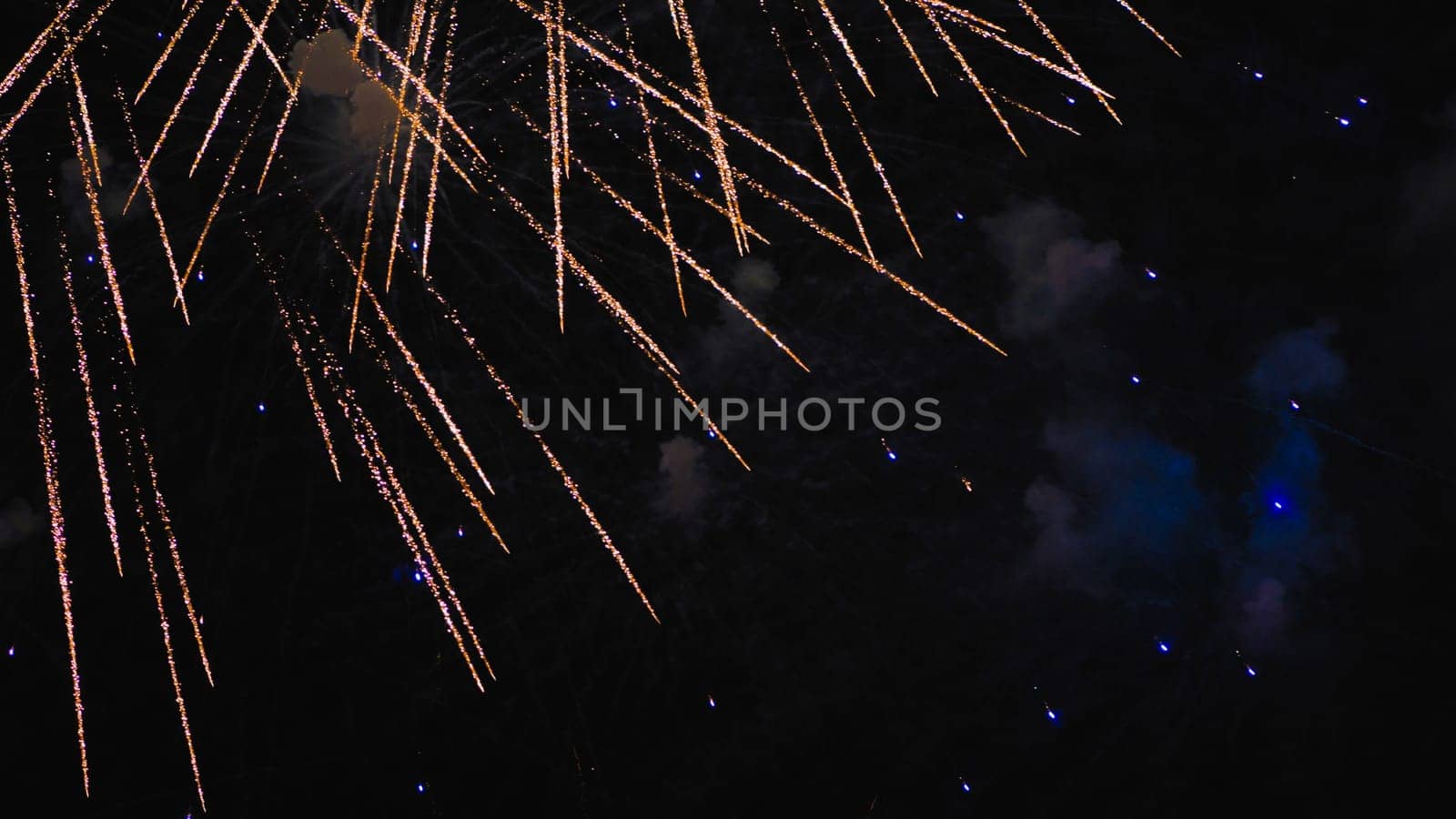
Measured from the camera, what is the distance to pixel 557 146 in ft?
16.2

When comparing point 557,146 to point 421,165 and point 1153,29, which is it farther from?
point 1153,29

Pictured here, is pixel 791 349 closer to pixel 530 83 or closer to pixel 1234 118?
pixel 530 83

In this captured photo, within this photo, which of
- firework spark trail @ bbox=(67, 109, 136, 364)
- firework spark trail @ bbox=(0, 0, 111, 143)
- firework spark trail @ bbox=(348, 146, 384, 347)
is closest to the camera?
firework spark trail @ bbox=(0, 0, 111, 143)

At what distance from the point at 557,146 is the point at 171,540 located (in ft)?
9.71

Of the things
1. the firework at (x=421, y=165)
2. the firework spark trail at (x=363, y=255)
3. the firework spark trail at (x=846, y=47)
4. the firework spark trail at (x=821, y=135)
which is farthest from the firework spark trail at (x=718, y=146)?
the firework spark trail at (x=363, y=255)

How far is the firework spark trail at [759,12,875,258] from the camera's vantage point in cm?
511

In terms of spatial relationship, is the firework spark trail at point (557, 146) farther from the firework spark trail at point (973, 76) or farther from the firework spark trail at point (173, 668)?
the firework spark trail at point (173, 668)

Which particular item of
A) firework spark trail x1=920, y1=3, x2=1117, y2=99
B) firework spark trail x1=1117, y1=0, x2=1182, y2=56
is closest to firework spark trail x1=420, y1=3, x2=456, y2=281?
firework spark trail x1=920, y1=3, x2=1117, y2=99

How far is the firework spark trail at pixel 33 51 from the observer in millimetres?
4719

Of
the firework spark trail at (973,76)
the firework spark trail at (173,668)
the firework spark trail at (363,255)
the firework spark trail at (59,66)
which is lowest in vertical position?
the firework spark trail at (173,668)

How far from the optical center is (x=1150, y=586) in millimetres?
5070

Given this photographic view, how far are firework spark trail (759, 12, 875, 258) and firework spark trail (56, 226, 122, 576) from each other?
12.8ft

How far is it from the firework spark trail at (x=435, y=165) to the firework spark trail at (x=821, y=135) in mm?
1671

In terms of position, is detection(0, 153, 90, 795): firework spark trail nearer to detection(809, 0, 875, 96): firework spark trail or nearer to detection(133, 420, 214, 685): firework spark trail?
detection(133, 420, 214, 685): firework spark trail
